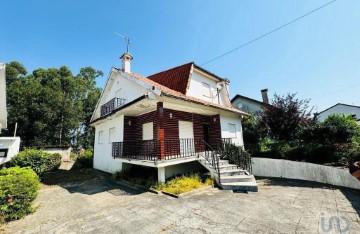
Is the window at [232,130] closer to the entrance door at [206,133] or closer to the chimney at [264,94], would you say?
the entrance door at [206,133]

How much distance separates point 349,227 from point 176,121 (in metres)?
7.95

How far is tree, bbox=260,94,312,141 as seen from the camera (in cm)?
1238

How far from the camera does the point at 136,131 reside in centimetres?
1148

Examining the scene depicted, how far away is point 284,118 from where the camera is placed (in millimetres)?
12656

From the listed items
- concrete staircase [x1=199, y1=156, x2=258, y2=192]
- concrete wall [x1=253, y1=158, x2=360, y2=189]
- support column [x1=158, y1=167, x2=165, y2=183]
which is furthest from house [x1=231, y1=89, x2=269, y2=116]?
support column [x1=158, y1=167, x2=165, y2=183]

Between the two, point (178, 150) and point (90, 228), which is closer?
point (90, 228)

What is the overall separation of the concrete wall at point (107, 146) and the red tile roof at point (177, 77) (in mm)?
4016

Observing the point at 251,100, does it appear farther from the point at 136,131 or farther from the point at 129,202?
the point at 129,202

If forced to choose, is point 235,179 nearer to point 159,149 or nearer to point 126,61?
point 159,149

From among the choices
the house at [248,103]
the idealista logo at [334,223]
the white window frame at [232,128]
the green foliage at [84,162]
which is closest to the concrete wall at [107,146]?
the green foliage at [84,162]

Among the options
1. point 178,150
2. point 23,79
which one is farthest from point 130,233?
point 23,79

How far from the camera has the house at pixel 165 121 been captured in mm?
8789

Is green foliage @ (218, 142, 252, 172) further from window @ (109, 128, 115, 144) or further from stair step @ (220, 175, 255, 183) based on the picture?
window @ (109, 128, 115, 144)

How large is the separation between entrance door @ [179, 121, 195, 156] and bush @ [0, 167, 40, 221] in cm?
678
